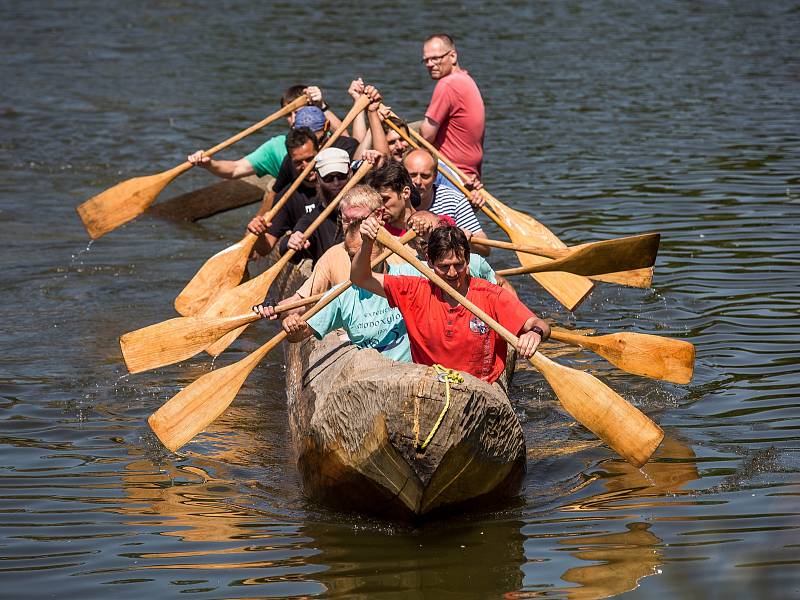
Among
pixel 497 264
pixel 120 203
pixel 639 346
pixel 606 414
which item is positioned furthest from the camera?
pixel 497 264

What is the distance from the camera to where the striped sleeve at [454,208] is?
→ 8.25 meters

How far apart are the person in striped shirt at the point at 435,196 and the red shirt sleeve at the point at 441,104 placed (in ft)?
3.14

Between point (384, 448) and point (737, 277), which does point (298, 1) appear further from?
point (384, 448)

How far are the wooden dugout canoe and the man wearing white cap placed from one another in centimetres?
220

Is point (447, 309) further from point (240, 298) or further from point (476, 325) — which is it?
point (240, 298)

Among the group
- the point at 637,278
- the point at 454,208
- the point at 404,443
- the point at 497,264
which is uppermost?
the point at 404,443

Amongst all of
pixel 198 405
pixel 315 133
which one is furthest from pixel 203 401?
pixel 315 133

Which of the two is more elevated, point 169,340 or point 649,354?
point 169,340

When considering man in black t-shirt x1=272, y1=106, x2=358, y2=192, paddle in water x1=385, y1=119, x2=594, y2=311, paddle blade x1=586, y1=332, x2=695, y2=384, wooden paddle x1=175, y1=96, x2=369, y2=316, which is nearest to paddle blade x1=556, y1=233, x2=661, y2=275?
paddle blade x1=586, y1=332, x2=695, y2=384

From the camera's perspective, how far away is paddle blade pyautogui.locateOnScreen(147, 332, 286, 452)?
6.75 m

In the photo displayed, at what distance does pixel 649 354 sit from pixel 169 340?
263 centimetres

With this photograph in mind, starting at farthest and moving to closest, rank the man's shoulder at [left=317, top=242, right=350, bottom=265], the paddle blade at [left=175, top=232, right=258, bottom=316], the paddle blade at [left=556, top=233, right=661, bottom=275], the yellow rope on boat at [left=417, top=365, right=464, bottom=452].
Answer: the paddle blade at [left=175, top=232, right=258, bottom=316] → the man's shoulder at [left=317, top=242, right=350, bottom=265] → the paddle blade at [left=556, top=233, right=661, bottom=275] → the yellow rope on boat at [left=417, top=365, right=464, bottom=452]

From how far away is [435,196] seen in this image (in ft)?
27.2

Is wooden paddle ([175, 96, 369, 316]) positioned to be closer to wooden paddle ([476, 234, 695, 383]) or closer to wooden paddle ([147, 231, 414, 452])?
wooden paddle ([147, 231, 414, 452])
